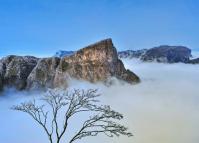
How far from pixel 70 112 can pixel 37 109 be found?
14.6 feet

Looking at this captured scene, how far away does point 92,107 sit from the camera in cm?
4800

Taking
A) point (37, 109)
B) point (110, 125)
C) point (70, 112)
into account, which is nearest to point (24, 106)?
point (37, 109)

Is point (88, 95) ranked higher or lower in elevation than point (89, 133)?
higher

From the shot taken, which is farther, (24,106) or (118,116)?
(24,106)

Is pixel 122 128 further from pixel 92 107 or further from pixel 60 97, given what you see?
pixel 60 97

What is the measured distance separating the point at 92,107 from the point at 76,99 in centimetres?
157

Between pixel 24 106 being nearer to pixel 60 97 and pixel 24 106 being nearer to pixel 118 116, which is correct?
pixel 60 97

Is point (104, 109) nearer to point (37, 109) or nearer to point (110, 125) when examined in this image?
point (110, 125)

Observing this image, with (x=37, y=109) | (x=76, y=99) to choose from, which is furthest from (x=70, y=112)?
(x=37, y=109)

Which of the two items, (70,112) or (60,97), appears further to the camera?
(60,97)

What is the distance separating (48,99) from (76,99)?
4254mm

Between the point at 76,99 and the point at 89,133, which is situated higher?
the point at 76,99

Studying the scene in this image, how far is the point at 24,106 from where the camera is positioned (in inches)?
1975

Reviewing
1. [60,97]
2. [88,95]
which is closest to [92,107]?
[88,95]
